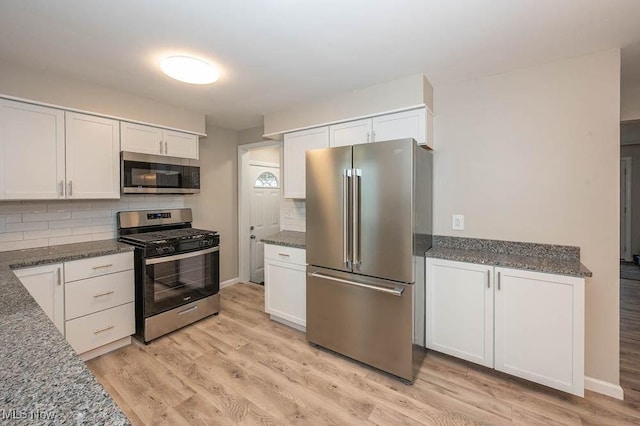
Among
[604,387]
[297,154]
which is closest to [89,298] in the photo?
[297,154]

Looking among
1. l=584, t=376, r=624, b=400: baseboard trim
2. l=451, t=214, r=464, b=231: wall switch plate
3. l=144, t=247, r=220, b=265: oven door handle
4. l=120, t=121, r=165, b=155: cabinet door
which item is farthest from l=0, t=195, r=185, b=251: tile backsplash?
l=584, t=376, r=624, b=400: baseboard trim

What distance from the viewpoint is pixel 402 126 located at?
2.52 metres

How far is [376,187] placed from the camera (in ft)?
7.27

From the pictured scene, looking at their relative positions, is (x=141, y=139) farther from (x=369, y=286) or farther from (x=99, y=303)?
(x=369, y=286)

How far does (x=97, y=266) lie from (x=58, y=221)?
0.70m

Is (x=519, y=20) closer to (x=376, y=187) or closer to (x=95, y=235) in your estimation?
(x=376, y=187)

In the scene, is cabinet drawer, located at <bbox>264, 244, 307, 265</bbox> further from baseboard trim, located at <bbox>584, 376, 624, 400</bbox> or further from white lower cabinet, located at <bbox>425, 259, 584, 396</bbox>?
baseboard trim, located at <bbox>584, 376, 624, 400</bbox>

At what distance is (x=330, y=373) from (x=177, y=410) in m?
1.08

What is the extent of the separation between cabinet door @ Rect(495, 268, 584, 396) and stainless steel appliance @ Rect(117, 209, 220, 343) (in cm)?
269

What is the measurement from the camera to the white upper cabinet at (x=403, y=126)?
245 centimetres

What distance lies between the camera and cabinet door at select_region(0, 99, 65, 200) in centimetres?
222

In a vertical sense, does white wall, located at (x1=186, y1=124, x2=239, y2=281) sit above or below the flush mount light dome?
below

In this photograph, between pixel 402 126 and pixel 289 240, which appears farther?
pixel 289 240

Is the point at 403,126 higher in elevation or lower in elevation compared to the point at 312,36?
lower
